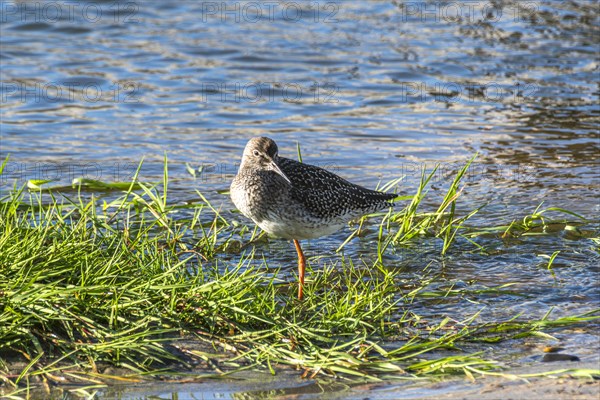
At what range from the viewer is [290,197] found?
22.4 ft

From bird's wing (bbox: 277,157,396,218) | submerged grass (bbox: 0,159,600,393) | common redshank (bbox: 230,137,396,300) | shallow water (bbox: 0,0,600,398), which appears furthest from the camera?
shallow water (bbox: 0,0,600,398)

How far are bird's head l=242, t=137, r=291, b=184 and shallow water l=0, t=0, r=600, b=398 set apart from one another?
86 centimetres

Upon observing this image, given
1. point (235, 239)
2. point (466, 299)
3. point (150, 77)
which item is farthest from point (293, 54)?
point (466, 299)

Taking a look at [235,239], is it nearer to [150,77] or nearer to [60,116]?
[60,116]

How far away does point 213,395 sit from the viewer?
469cm

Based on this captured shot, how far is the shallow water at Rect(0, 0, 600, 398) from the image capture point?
7.56 metres

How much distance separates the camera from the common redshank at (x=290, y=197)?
674 centimetres

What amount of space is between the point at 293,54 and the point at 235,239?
303 inches

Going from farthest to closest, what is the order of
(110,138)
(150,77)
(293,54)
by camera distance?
(293,54)
(150,77)
(110,138)

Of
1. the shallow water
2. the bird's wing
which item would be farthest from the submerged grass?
the bird's wing

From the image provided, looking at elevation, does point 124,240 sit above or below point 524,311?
above

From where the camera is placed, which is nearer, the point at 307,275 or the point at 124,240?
the point at 124,240

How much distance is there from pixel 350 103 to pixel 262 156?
5.92m

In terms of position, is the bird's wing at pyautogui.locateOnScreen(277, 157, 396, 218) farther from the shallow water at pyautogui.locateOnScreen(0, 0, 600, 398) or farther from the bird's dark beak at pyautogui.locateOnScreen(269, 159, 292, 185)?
the shallow water at pyautogui.locateOnScreen(0, 0, 600, 398)
